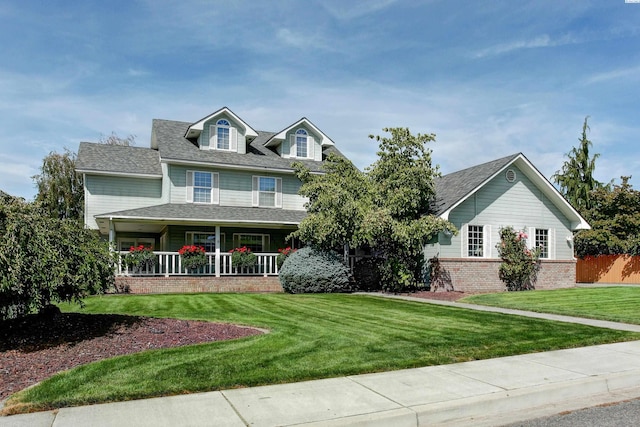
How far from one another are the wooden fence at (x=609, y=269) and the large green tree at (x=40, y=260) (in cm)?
3144

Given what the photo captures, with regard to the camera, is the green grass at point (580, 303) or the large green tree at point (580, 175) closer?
the green grass at point (580, 303)

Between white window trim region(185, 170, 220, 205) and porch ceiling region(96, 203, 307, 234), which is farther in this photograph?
white window trim region(185, 170, 220, 205)

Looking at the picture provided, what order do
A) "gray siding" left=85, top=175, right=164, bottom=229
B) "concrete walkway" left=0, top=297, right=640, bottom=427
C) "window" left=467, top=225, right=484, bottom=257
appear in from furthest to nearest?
"gray siding" left=85, top=175, right=164, bottom=229 < "window" left=467, top=225, right=484, bottom=257 < "concrete walkway" left=0, top=297, right=640, bottom=427

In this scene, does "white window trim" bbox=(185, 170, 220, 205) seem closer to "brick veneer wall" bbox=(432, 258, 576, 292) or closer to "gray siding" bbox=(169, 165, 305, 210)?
"gray siding" bbox=(169, 165, 305, 210)

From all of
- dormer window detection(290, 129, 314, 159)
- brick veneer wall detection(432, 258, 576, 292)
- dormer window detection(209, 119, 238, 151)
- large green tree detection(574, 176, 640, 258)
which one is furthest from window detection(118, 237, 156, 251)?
large green tree detection(574, 176, 640, 258)

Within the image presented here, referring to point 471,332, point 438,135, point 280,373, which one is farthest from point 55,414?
point 438,135

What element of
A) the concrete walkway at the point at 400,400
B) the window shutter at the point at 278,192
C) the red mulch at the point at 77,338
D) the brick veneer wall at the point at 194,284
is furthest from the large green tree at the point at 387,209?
the concrete walkway at the point at 400,400

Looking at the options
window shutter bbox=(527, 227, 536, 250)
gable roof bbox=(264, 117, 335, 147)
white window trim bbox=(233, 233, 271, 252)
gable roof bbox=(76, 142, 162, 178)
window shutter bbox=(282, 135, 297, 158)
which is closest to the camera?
window shutter bbox=(527, 227, 536, 250)

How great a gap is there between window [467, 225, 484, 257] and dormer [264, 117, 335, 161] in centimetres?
927

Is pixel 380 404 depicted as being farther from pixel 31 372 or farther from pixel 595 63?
pixel 595 63

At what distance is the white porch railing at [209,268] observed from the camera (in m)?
20.7

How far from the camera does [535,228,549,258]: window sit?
2300 cm

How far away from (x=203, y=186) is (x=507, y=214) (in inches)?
555

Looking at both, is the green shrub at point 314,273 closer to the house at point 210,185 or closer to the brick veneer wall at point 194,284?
the brick veneer wall at point 194,284
